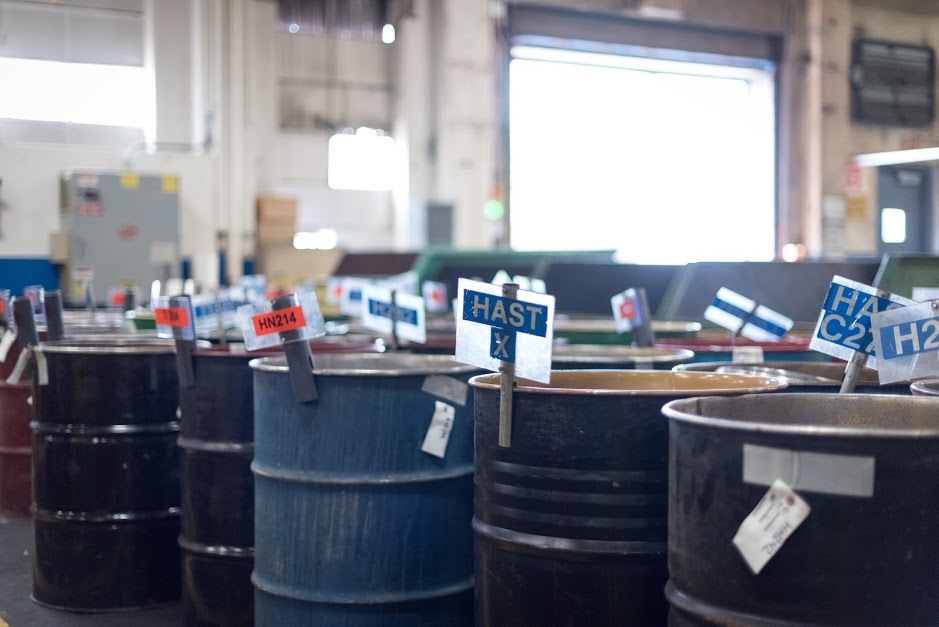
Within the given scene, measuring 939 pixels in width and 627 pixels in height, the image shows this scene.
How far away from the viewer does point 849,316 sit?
7.95 feet

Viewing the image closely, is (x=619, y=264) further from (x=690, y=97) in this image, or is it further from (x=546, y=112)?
(x=690, y=97)

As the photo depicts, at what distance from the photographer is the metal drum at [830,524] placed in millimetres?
1589

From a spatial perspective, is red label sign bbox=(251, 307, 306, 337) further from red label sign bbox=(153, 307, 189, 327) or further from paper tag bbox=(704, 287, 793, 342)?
paper tag bbox=(704, 287, 793, 342)

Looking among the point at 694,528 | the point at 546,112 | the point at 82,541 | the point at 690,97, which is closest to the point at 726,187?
the point at 690,97

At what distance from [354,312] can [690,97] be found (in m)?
10.9

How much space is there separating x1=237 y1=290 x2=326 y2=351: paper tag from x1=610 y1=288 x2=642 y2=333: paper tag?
1.23 m

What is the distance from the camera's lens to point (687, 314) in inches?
239

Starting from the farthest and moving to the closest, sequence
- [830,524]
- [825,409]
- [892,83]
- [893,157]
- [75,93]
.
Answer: [892,83] < [893,157] < [75,93] < [825,409] < [830,524]

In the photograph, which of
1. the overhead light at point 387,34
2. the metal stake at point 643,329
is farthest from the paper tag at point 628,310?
the overhead light at point 387,34

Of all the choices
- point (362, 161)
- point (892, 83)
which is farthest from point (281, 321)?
point (892, 83)

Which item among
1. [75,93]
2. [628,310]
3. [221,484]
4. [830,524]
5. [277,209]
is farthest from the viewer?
[75,93]

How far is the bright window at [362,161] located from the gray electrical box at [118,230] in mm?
2713

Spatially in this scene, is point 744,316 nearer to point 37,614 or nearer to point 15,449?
point 37,614

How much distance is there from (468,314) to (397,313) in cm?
143
